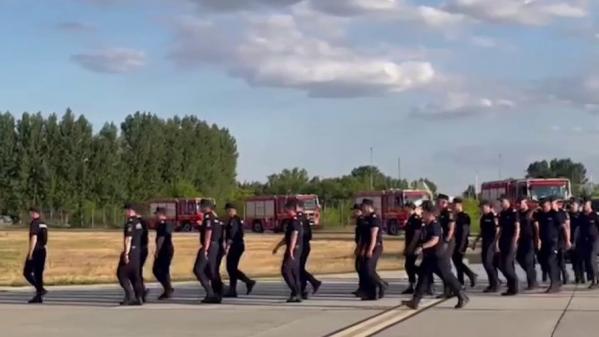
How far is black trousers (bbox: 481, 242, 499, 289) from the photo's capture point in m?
21.1

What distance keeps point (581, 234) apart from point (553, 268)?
7.35ft

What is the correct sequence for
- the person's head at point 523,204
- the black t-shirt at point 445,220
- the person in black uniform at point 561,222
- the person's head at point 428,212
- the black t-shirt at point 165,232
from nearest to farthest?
1. the person's head at point 428,212
2. the black t-shirt at point 445,220
3. the black t-shirt at point 165,232
4. the person's head at point 523,204
5. the person in black uniform at point 561,222

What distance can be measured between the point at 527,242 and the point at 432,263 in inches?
142

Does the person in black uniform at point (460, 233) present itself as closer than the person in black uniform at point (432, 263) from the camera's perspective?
No

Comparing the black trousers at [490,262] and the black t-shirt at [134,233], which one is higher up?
the black t-shirt at [134,233]

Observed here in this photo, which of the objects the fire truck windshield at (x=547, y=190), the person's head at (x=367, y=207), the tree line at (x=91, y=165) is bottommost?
the person's head at (x=367, y=207)

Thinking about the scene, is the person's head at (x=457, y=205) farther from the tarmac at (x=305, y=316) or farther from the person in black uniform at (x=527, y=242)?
the tarmac at (x=305, y=316)

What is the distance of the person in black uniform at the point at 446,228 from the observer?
727 inches

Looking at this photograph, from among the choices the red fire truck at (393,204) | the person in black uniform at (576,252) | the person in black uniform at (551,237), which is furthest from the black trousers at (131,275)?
the red fire truck at (393,204)

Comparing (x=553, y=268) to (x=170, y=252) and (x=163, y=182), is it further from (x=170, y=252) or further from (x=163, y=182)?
(x=163, y=182)

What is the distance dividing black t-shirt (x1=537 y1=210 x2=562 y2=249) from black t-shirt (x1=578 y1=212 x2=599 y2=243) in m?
1.44

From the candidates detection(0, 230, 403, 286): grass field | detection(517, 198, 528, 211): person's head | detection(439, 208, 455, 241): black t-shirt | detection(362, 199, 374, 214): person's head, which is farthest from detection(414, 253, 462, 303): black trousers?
detection(0, 230, 403, 286): grass field

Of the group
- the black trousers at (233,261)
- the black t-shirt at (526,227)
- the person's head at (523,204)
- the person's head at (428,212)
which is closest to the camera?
the person's head at (428,212)

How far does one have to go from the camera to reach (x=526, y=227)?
2105 cm
